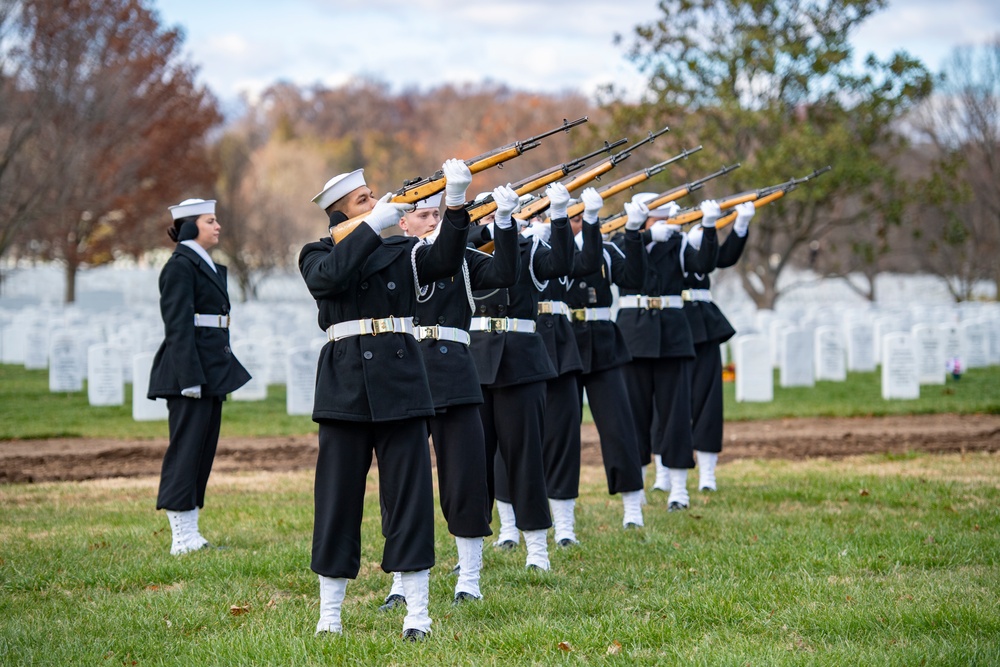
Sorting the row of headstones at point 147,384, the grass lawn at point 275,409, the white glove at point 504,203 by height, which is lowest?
the grass lawn at point 275,409

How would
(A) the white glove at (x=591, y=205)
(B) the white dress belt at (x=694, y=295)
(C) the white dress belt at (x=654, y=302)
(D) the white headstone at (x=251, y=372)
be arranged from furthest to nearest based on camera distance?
1. (D) the white headstone at (x=251, y=372)
2. (B) the white dress belt at (x=694, y=295)
3. (C) the white dress belt at (x=654, y=302)
4. (A) the white glove at (x=591, y=205)

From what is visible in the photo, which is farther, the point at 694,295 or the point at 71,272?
the point at 71,272

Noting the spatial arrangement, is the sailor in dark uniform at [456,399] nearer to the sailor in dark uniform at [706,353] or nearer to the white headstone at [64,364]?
the sailor in dark uniform at [706,353]

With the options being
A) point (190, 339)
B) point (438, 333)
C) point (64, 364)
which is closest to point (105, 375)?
point (64, 364)

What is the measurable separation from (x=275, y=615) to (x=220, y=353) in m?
2.43

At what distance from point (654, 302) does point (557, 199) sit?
2897mm

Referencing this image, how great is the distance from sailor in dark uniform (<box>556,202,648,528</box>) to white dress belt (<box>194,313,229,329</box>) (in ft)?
7.39

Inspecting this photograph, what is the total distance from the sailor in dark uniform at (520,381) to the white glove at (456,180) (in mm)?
1538

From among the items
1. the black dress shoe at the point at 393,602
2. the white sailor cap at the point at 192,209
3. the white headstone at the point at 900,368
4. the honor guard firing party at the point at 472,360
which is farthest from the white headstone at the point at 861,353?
the black dress shoe at the point at 393,602

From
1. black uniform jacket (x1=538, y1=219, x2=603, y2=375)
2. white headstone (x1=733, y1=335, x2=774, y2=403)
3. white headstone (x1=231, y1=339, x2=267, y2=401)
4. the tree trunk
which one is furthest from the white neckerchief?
the tree trunk

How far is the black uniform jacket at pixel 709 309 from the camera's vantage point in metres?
9.47

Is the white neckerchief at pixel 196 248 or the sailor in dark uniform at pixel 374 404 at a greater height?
the white neckerchief at pixel 196 248

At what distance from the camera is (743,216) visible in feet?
30.3

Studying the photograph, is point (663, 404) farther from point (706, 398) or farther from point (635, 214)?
point (635, 214)
